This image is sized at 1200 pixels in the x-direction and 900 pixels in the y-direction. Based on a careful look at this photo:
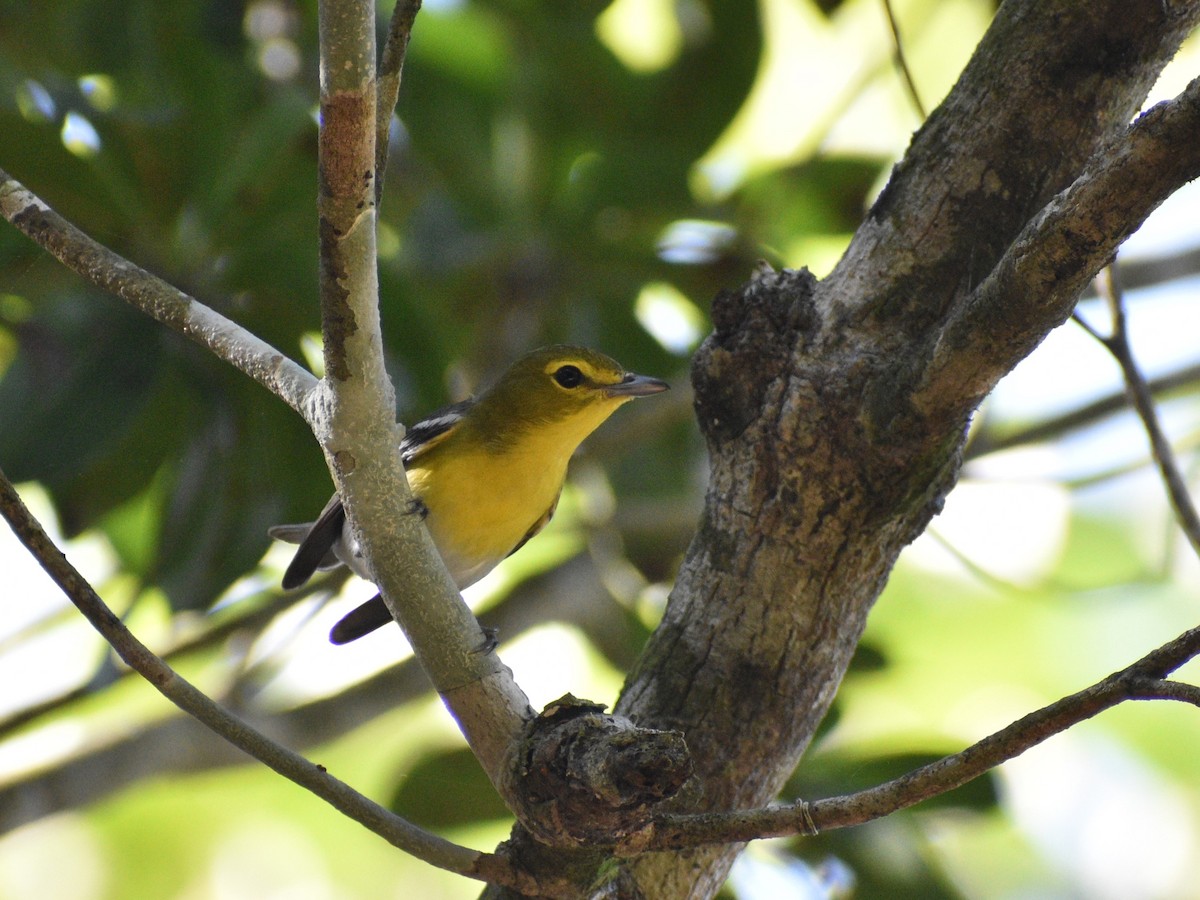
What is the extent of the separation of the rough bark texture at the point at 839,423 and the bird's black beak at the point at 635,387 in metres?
1.50

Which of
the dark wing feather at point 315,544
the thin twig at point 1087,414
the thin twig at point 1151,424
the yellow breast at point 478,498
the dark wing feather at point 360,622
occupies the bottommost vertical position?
the thin twig at point 1151,424

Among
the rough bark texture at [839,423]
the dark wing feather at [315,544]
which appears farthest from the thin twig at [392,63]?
the dark wing feather at [315,544]

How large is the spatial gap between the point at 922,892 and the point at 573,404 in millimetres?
1904

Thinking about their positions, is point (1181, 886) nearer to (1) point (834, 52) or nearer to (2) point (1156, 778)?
(2) point (1156, 778)

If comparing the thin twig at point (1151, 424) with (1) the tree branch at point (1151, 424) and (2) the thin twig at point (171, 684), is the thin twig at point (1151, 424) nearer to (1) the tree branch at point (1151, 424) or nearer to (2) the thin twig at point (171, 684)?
(1) the tree branch at point (1151, 424)

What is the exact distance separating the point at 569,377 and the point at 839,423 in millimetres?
1940

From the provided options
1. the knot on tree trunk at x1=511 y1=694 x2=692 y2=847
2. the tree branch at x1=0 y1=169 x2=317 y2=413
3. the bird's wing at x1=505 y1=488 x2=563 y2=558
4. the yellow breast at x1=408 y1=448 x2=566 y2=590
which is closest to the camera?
the knot on tree trunk at x1=511 y1=694 x2=692 y2=847

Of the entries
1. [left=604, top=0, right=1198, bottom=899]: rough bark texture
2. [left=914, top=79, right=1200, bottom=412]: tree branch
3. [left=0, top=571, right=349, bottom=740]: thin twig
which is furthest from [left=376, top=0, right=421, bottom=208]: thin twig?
[left=0, top=571, right=349, bottom=740]: thin twig

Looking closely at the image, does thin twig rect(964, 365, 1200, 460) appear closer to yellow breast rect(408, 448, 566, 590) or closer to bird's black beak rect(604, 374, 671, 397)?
bird's black beak rect(604, 374, 671, 397)

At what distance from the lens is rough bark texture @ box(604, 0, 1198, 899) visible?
2.46m

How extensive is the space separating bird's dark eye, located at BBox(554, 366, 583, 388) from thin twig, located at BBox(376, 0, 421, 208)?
2.26 m

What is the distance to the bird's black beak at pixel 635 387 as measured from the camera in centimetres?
410

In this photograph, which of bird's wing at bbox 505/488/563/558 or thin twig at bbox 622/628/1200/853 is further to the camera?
bird's wing at bbox 505/488/563/558

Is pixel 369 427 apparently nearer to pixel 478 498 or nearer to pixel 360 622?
pixel 478 498
